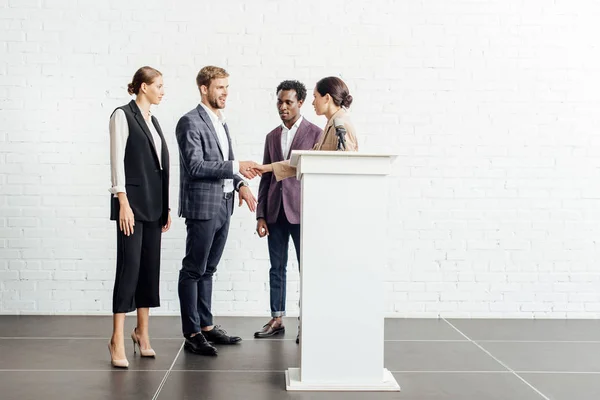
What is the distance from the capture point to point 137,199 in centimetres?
340

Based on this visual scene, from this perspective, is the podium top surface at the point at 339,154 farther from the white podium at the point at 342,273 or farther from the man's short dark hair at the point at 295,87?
the man's short dark hair at the point at 295,87

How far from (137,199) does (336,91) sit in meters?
1.12

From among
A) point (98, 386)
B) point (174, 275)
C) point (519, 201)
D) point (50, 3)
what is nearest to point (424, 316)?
point (519, 201)

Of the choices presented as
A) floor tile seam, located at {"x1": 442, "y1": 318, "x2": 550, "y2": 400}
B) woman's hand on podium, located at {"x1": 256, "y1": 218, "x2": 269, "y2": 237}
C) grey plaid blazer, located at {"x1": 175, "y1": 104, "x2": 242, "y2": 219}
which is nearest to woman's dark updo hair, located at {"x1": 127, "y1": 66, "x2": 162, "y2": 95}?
grey plaid blazer, located at {"x1": 175, "y1": 104, "x2": 242, "y2": 219}

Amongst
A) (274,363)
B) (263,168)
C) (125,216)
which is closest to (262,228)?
(263,168)

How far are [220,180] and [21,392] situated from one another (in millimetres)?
1466

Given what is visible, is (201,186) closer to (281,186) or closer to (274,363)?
(281,186)

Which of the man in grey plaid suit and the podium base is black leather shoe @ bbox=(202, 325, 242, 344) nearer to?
the man in grey plaid suit

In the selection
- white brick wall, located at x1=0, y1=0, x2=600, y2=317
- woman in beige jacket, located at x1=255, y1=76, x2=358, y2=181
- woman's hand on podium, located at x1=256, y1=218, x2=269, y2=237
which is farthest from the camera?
white brick wall, located at x1=0, y1=0, x2=600, y2=317

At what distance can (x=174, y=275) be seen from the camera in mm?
4973

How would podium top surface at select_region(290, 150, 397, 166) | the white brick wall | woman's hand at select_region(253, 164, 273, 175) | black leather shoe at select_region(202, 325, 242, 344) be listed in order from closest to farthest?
podium top surface at select_region(290, 150, 397, 166), woman's hand at select_region(253, 164, 273, 175), black leather shoe at select_region(202, 325, 242, 344), the white brick wall

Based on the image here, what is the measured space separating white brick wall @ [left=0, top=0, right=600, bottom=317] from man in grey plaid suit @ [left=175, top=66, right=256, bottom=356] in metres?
1.13

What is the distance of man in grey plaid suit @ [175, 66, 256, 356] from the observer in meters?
3.69

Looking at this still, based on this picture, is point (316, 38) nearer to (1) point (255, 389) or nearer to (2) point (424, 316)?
(2) point (424, 316)
